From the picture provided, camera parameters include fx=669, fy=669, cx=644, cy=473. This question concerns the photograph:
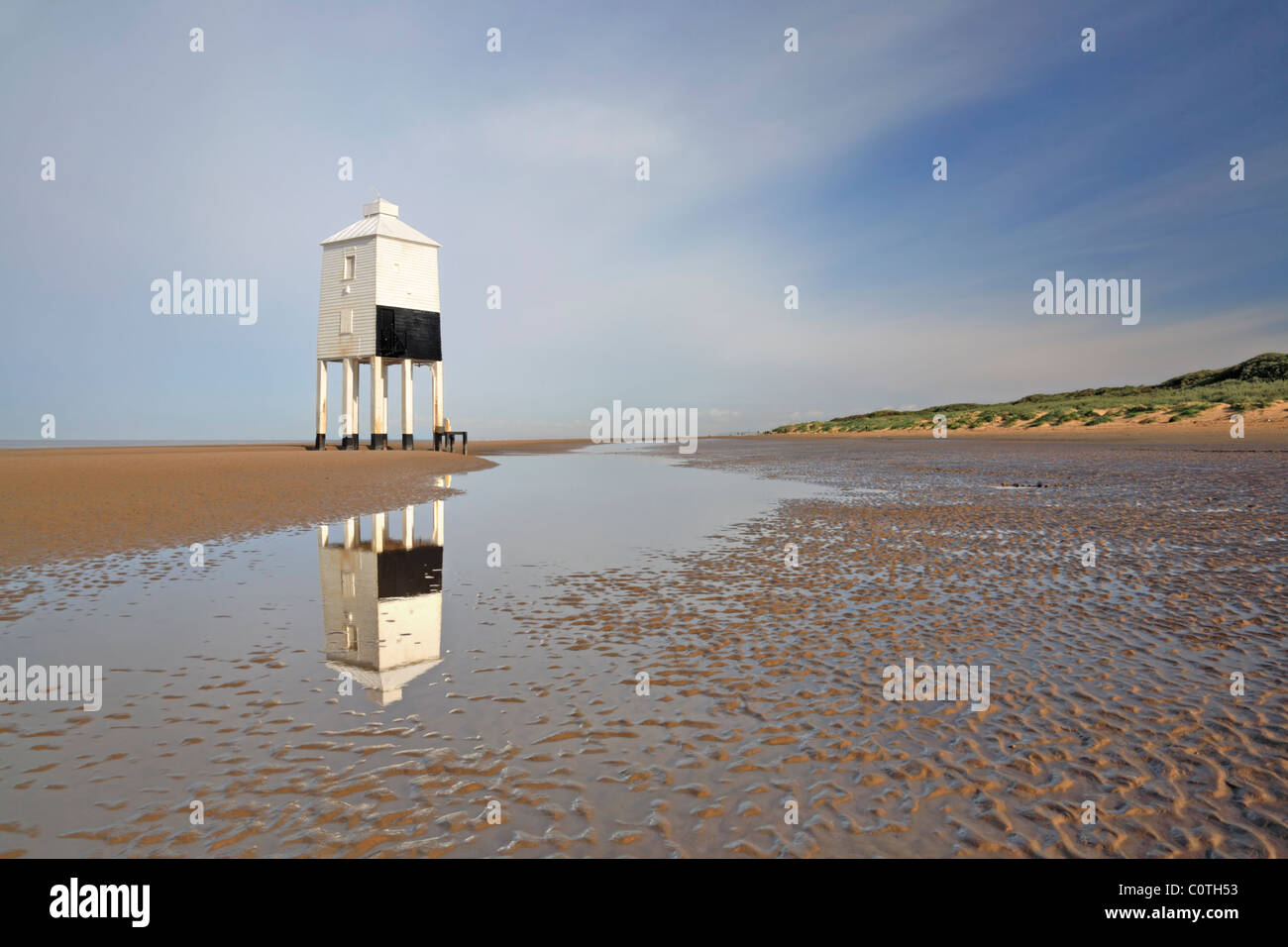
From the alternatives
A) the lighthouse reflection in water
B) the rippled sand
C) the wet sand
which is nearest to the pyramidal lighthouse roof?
the wet sand

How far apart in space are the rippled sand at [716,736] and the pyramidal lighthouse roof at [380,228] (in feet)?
107

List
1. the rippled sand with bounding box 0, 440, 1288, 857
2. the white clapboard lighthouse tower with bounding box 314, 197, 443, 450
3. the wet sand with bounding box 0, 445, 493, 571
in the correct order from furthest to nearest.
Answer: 1. the white clapboard lighthouse tower with bounding box 314, 197, 443, 450
2. the wet sand with bounding box 0, 445, 493, 571
3. the rippled sand with bounding box 0, 440, 1288, 857

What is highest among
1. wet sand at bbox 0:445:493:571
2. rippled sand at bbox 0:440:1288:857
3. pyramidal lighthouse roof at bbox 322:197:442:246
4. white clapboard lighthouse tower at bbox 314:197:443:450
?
pyramidal lighthouse roof at bbox 322:197:442:246

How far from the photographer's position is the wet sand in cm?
1258

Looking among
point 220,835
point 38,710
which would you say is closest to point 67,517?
point 38,710

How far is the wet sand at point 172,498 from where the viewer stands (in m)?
12.6

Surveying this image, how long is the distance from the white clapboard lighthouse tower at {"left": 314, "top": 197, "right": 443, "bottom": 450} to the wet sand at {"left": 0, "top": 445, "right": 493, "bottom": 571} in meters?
9.09

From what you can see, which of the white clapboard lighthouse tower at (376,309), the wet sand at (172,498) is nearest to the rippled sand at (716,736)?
the wet sand at (172,498)

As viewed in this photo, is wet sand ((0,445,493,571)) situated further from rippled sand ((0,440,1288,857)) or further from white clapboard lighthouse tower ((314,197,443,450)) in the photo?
white clapboard lighthouse tower ((314,197,443,450))

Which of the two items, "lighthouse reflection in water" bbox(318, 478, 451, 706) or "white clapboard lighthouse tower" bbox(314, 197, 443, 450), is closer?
"lighthouse reflection in water" bbox(318, 478, 451, 706)

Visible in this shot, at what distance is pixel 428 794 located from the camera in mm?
3895
